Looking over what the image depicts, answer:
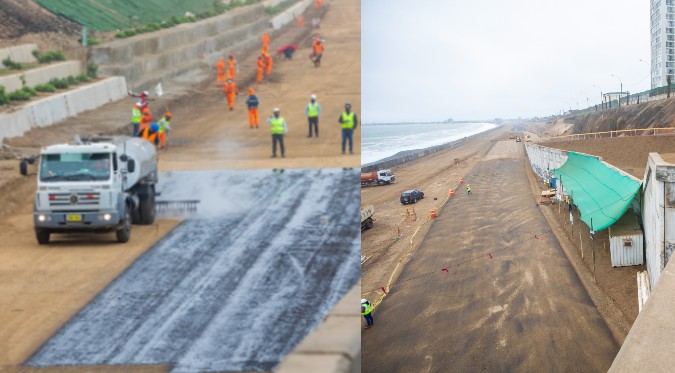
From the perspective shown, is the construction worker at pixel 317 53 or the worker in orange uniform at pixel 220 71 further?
the construction worker at pixel 317 53

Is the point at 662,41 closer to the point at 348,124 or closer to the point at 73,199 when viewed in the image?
the point at 348,124

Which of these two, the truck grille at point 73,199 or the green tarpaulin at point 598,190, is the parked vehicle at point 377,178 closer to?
the green tarpaulin at point 598,190

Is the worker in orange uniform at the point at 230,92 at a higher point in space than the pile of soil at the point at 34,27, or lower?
lower

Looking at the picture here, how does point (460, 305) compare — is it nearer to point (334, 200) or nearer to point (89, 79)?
point (334, 200)

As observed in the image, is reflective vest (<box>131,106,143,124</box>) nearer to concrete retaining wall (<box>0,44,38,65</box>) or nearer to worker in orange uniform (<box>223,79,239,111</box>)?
concrete retaining wall (<box>0,44,38,65</box>)

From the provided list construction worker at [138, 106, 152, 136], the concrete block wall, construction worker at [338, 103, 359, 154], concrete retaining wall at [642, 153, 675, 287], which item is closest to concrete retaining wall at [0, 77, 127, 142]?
construction worker at [138, 106, 152, 136]

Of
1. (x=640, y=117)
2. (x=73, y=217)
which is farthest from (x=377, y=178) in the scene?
(x=73, y=217)

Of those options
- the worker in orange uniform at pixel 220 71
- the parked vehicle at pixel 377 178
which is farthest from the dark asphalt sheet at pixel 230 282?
the parked vehicle at pixel 377 178
